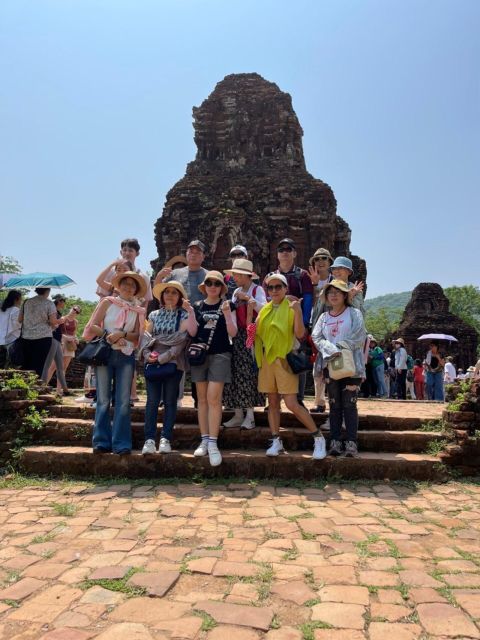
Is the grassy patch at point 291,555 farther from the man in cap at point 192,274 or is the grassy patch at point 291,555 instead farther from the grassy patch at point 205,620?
the man in cap at point 192,274

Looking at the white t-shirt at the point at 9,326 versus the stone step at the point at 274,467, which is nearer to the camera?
the stone step at the point at 274,467

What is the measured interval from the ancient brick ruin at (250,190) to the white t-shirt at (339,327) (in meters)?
15.8

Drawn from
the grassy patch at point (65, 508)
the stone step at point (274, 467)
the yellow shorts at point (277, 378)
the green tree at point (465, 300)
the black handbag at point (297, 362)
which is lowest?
the grassy patch at point (65, 508)

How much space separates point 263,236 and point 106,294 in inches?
615

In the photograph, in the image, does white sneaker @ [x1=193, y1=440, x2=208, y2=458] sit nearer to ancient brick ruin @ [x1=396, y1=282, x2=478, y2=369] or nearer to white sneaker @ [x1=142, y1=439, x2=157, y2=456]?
white sneaker @ [x1=142, y1=439, x2=157, y2=456]

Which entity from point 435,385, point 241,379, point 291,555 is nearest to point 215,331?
point 241,379

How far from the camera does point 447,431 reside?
572 cm

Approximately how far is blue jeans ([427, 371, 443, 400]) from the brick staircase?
8401 mm

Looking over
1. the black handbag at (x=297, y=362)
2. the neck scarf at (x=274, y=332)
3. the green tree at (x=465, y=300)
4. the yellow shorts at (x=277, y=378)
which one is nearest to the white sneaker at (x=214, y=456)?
the yellow shorts at (x=277, y=378)

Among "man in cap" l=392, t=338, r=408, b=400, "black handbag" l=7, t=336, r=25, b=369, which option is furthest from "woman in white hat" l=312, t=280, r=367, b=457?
"man in cap" l=392, t=338, r=408, b=400

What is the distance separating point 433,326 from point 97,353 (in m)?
29.1

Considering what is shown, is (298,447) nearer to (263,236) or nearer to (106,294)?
(106,294)

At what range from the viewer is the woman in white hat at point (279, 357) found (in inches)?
211

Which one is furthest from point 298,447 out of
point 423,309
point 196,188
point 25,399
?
point 423,309
